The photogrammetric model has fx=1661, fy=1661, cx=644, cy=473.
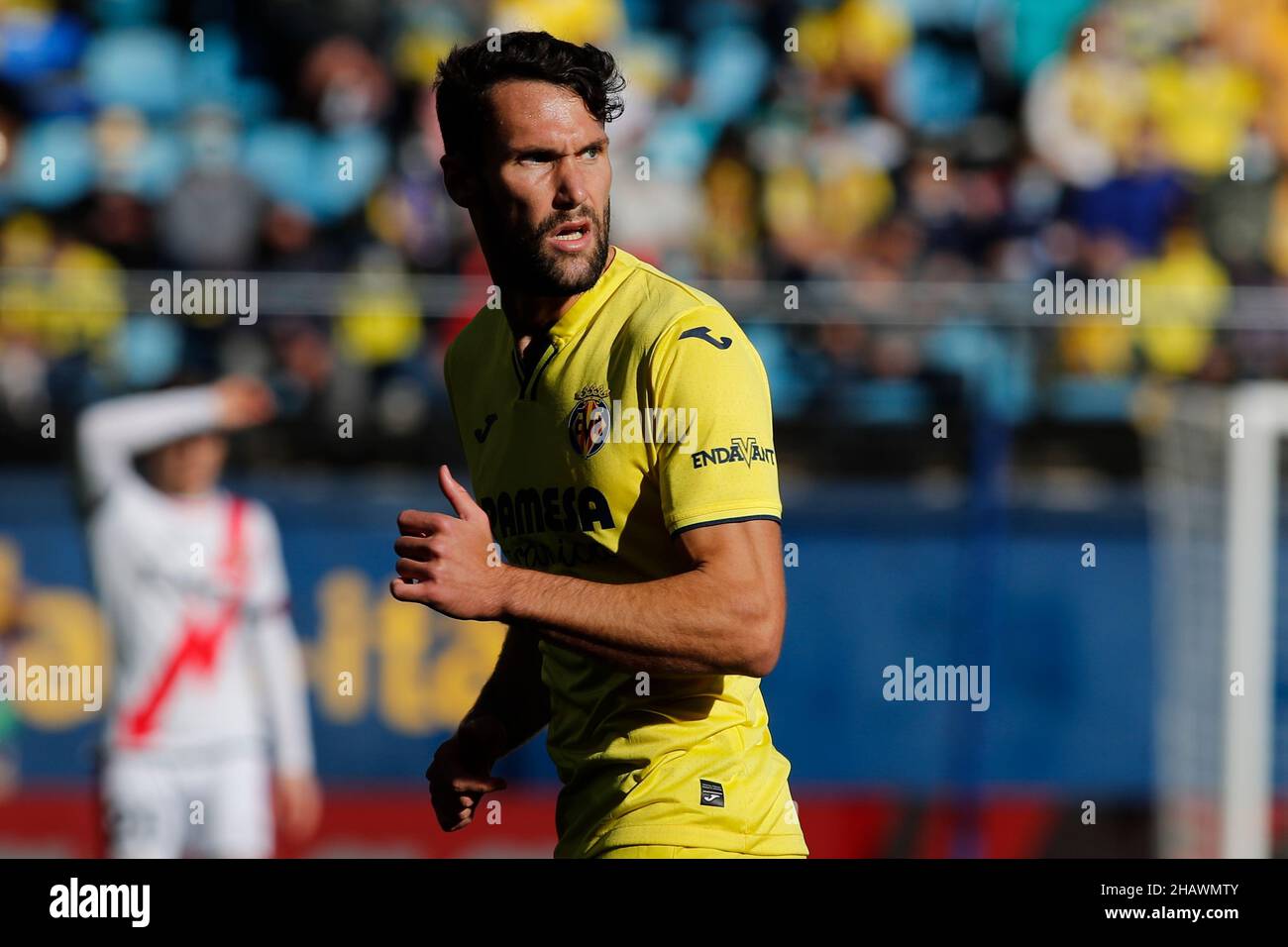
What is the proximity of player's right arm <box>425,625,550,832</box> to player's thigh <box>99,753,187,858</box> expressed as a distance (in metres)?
4.27

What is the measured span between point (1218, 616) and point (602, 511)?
5.64 metres

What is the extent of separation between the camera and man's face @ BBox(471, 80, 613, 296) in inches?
128

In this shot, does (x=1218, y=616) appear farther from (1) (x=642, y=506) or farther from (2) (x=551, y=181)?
(2) (x=551, y=181)

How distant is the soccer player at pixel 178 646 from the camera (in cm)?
752

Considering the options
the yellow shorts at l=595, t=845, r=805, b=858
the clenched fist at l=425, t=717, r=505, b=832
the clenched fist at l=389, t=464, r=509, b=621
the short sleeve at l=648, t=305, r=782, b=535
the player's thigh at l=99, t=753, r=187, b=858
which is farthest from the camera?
the player's thigh at l=99, t=753, r=187, b=858

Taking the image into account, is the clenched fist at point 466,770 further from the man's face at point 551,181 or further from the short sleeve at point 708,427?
the man's face at point 551,181

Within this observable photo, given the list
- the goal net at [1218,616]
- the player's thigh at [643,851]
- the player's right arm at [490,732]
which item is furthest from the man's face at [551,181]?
the goal net at [1218,616]

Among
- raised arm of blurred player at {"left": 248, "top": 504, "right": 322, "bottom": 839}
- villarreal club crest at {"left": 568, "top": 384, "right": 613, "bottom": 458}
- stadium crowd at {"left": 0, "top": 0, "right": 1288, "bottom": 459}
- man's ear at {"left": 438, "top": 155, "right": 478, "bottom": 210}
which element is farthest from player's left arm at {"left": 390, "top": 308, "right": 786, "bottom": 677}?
stadium crowd at {"left": 0, "top": 0, "right": 1288, "bottom": 459}

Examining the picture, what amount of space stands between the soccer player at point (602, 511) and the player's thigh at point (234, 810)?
4278mm

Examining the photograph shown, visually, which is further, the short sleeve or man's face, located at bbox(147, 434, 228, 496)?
man's face, located at bbox(147, 434, 228, 496)

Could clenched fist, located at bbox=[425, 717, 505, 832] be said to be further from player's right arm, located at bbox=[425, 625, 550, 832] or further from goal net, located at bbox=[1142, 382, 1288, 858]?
goal net, located at bbox=[1142, 382, 1288, 858]

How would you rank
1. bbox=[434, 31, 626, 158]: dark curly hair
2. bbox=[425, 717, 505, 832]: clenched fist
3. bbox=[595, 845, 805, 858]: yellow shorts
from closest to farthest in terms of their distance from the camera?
bbox=[595, 845, 805, 858]: yellow shorts
bbox=[434, 31, 626, 158]: dark curly hair
bbox=[425, 717, 505, 832]: clenched fist

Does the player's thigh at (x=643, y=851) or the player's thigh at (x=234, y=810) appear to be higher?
the player's thigh at (x=643, y=851)
